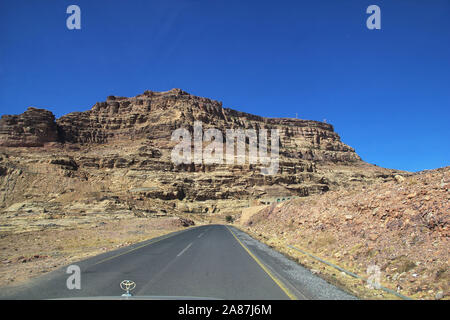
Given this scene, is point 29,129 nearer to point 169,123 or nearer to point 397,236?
point 169,123

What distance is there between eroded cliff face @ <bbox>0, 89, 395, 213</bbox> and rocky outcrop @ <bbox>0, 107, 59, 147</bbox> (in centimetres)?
30

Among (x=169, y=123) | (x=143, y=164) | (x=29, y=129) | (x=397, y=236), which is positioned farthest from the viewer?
(x=169, y=123)

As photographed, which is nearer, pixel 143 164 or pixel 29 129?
pixel 143 164

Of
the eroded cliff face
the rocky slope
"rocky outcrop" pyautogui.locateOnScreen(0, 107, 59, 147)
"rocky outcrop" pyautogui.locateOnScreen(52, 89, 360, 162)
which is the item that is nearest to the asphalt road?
the rocky slope

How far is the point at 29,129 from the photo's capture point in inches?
4242

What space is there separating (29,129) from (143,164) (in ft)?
165

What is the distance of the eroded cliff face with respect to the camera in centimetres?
7156

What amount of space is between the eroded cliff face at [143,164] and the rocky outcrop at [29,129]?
0.98 feet

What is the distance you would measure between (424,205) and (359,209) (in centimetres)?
366

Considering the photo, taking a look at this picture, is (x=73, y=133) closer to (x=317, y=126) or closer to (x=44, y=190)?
(x=44, y=190)

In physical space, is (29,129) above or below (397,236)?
above

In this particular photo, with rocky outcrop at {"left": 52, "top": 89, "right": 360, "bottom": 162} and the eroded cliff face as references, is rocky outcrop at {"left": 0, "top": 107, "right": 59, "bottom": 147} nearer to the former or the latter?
the eroded cliff face

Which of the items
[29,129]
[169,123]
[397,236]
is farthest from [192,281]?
[29,129]

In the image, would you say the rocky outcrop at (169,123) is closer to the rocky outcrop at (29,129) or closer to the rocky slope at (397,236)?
the rocky outcrop at (29,129)
